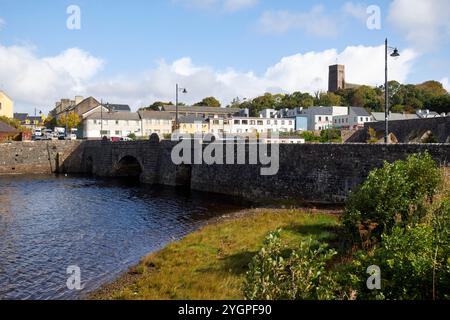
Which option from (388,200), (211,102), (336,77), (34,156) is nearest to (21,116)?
(211,102)

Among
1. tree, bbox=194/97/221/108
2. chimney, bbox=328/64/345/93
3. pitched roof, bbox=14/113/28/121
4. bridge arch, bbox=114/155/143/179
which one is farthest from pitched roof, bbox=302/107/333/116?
pitched roof, bbox=14/113/28/121

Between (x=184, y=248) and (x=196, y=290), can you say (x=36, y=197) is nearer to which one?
(x=184, y=248)

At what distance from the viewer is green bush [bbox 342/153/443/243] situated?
16.5 m

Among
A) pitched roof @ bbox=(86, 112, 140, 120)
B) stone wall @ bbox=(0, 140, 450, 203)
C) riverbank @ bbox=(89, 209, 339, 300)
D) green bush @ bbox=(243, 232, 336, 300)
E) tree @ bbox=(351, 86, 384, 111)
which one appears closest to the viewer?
green bush @ bbox=(243, 232, 336, 300)

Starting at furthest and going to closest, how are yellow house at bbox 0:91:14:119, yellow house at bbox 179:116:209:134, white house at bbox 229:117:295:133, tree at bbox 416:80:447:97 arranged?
tree at bbox 416:80:447:97, yellow house at bbox 0:91:14:119, white house at bbox 229:117:295:133, yellow house at bbox 179:116:209:134

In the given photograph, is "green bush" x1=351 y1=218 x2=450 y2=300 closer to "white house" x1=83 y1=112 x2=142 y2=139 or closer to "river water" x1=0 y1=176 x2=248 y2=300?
"river water" x1=0 y1=176 x2=248 y2=300

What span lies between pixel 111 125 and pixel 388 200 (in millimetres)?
94617

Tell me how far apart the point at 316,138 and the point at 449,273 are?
207 ft

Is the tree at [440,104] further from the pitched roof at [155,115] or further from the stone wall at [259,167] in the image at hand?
the stone wall at [259,167]

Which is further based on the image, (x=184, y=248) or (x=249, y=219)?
(x=249, y=219)

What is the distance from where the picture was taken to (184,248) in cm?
2112

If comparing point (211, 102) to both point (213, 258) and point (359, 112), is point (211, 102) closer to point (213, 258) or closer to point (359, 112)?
point (359, 112)

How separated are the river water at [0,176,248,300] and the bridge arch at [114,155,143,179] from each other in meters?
11.4

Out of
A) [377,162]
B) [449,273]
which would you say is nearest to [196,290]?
[449,273]
